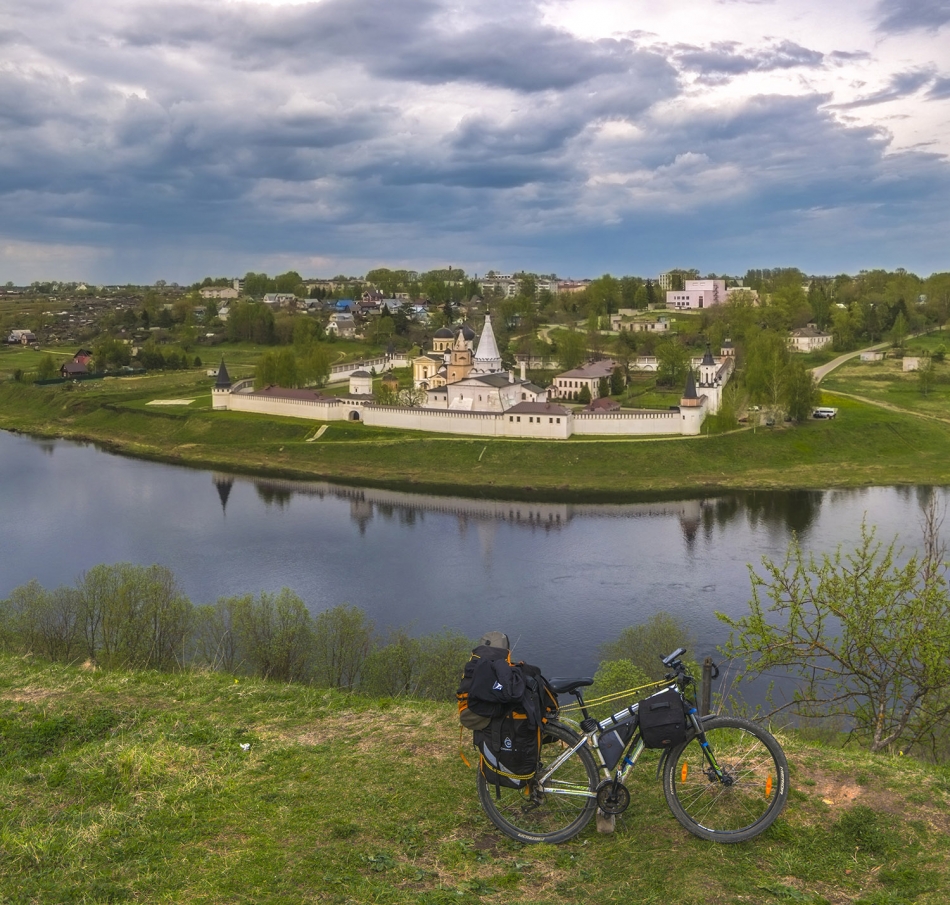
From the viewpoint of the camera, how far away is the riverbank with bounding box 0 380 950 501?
117ft

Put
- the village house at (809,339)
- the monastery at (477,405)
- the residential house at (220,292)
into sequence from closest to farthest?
the monastery at (477,405)
the village house at (809,339)
the residential house at (220,292)

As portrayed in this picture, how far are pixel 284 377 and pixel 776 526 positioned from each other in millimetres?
31752

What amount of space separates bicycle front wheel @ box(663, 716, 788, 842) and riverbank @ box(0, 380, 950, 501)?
2862 centimetres

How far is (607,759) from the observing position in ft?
16.6

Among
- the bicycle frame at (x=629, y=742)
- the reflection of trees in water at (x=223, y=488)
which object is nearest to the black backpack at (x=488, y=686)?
the bicycle frame at (x=629, y=742)

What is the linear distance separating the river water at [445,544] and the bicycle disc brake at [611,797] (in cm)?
1147

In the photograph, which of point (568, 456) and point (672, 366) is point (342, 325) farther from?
point (568, 456)

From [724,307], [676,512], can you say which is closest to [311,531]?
[676,512]

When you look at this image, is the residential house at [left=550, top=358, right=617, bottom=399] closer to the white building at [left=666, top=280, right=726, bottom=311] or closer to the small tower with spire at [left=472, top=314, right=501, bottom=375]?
the small tower with spire at [left=472, top=314, right=501, bottom=375]

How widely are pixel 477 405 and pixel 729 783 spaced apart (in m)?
38.4

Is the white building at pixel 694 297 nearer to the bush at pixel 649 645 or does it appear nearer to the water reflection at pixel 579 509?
the water reflection at pixel 579 509

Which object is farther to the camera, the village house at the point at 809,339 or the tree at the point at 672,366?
the village house at the point at 809,339

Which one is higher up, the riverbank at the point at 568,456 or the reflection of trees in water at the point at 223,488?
the riverbank at the point at 568,456

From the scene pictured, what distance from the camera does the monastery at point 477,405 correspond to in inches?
1597
